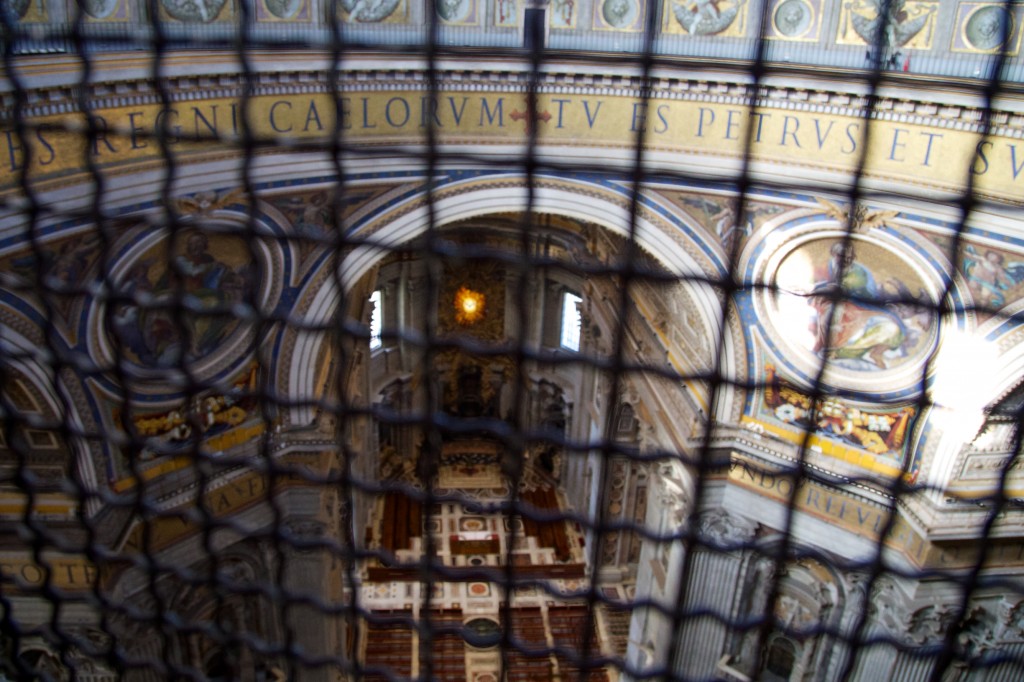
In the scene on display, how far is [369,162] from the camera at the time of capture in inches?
251

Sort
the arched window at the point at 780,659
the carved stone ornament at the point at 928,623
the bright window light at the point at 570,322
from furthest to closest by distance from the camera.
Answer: the bright window light at the point at 570,322, the arched window at the point at 780,659, the carved stone ornament at the point at 928,623

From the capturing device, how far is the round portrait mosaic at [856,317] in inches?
232

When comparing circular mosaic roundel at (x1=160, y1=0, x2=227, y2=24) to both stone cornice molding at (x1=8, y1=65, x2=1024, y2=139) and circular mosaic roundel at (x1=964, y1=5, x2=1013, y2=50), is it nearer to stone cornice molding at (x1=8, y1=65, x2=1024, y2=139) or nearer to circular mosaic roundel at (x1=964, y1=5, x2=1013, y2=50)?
stone cornice molding at (x1=8, y1=65, x2=1024, y2=139)

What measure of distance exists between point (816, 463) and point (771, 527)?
0.75 meters

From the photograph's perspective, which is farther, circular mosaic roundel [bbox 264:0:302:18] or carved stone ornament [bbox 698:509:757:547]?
carved stone ornament [bbox 698:509:757:547]

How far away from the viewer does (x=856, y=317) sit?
6074 mm

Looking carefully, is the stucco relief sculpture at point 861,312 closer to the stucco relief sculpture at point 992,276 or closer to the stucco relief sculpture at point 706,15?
the stucco relief sculpture at point 992,276

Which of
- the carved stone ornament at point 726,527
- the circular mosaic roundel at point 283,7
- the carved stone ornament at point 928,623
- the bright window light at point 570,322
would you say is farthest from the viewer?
the bright window light at point 570,322

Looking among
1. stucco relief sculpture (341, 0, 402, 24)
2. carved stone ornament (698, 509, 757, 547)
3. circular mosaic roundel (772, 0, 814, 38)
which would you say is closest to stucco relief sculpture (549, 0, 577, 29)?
stucco relief sculpture (341, 0, 402, 24)

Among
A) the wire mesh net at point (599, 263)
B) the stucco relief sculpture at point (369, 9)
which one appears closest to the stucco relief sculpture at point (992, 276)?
the wire mesh net at point (599, 263)

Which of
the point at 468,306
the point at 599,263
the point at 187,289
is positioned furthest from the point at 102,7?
the point at 468,306

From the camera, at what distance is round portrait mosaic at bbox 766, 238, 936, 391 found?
5.88 m

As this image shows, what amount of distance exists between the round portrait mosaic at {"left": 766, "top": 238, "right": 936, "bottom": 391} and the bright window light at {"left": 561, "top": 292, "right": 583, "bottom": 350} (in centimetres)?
560

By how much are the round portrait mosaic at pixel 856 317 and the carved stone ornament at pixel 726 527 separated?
132 centimetres
